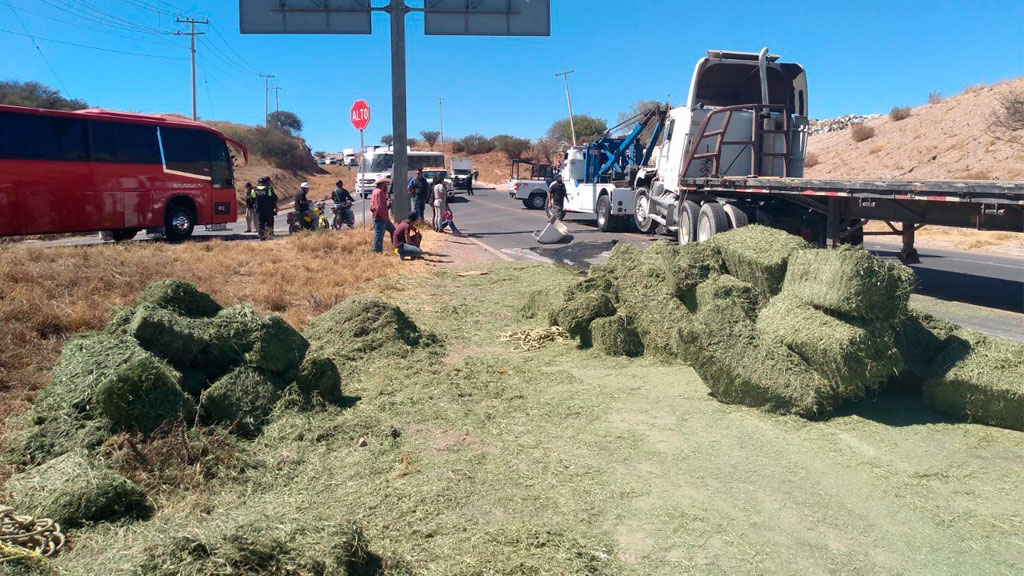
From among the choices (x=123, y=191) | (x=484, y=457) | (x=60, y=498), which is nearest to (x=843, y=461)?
(x=484, y=457)

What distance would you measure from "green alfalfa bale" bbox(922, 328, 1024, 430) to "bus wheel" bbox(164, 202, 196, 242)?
56.4 ft

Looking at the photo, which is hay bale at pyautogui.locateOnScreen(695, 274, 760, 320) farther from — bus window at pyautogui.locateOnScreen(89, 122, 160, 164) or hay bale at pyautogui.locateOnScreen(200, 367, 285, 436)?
bus window at pyautogui.locateOnScreen(89, 122, 160, 164)

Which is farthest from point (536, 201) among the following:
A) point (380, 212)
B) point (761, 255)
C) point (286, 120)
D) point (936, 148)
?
point (286, 120)

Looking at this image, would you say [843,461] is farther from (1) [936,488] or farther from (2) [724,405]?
(2) [724,405]

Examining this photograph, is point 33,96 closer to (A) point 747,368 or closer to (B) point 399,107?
(B) point 399,107

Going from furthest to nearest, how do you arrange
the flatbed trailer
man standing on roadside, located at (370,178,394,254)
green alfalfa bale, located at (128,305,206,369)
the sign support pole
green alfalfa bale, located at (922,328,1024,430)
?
the sign support pole → man standing on roadside, located at (370,178,394,254) → the flatbed trailer → green alfalfa bale, located at (128,305,206,369) → green alfalfa bale, located at (922,328,1024,430)

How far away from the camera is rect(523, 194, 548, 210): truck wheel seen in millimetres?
30891

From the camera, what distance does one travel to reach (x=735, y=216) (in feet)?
41.4

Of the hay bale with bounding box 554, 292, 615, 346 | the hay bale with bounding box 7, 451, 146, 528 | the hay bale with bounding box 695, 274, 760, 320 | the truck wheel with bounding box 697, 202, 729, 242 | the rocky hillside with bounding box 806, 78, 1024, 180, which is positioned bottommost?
the hay bale with bounding box 7, 451, 146, 528

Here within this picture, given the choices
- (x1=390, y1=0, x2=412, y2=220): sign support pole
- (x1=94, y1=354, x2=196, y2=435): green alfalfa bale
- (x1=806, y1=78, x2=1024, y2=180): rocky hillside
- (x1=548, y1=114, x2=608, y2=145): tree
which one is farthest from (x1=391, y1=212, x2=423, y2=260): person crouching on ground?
(x1=548, y1=114, x2=608, y2=145): tree

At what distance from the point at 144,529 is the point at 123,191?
15292 mm

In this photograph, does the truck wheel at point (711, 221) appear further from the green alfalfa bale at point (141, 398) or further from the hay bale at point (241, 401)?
the green alfalfa bale at point (141, 398)

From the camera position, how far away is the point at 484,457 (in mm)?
4426

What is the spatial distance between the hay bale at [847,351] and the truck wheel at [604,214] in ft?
48.9
